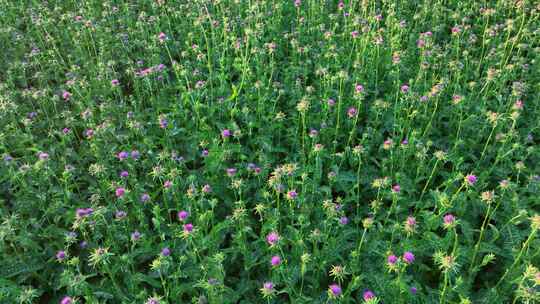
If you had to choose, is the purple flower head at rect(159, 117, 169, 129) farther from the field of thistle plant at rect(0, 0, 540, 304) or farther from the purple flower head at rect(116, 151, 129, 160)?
the purple flower head at rect(116, 151, 129, 160)

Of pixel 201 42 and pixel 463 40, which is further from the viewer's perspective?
pixel 201 42

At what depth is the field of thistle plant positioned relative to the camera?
3021 mm

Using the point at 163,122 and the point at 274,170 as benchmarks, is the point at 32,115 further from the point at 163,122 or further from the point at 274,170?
the point at 274,170

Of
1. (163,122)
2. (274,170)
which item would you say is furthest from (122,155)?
(274,170)

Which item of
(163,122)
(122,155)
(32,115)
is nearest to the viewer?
(122,155)

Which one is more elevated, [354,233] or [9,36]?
[9,36]

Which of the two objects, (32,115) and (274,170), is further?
(32,115)

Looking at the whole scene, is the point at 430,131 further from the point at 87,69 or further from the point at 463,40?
the point at 87,69

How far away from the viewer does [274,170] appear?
3.76 meters

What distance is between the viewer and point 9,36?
598cm

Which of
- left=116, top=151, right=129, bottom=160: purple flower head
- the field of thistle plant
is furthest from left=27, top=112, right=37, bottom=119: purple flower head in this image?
left=116, top=151, right=129, bottom=160: purple flower head

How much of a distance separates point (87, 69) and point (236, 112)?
214 cm

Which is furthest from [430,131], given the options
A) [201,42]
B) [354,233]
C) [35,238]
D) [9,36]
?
[9,36]

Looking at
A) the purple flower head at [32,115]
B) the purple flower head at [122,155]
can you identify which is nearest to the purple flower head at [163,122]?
the purple flower head at [122,155]
